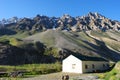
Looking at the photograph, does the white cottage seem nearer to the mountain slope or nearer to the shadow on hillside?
the mountain slope

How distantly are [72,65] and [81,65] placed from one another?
9.74 feet

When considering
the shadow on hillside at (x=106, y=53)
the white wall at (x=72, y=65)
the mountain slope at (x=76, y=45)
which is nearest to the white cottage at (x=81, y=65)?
the white wall at (x=72, y=65)

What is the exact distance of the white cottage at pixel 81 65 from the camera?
57.4m

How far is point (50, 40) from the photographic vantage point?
154500 millimetres

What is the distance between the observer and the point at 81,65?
2242 inches

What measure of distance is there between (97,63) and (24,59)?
5390 cm

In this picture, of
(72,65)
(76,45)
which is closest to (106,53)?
(76,45)

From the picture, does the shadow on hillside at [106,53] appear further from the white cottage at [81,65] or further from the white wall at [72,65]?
the white wall at [72,65]

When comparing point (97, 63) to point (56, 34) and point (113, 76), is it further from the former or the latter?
point (56, 34)

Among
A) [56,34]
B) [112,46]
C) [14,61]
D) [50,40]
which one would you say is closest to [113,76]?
[14,61]

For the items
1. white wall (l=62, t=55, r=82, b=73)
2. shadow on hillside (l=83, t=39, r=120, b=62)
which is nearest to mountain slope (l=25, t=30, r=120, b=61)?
shadow on hillside (l=83, t=39, r=120, b=62)

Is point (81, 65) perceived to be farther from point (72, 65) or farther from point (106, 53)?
point (106, 53)

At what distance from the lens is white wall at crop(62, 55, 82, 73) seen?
57.6 meters

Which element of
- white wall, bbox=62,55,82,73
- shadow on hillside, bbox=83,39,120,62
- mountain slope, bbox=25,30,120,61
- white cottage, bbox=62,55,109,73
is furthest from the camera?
shadow on hillside, bbox=83,39,120,62
